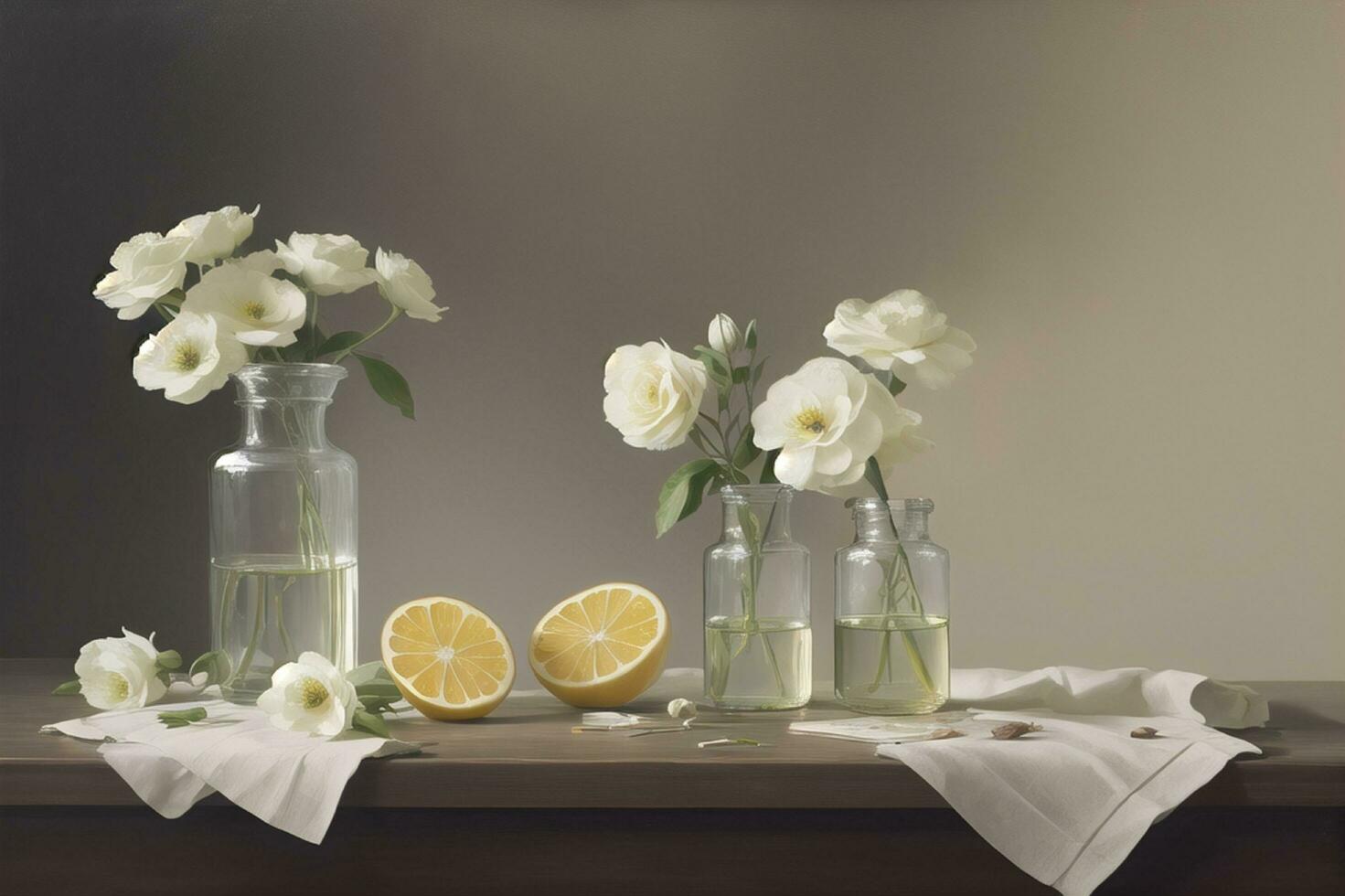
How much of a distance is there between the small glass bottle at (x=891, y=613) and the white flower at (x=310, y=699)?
42 cm

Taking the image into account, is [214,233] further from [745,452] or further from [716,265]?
[716,265]

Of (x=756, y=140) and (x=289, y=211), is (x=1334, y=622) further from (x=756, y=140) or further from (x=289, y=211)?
(x=289, y=211)

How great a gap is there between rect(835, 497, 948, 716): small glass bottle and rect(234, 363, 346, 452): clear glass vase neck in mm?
471

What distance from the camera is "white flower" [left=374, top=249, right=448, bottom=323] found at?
3.75 feet

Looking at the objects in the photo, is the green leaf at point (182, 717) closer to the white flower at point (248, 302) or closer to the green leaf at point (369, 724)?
the green leaf at point (369, 724)

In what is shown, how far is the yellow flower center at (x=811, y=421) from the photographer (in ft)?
3.47

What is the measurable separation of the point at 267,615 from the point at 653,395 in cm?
38

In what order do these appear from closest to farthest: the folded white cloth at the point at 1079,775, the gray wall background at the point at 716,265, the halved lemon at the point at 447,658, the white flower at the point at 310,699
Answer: the folded white cloth at the point at 1079,775 < the white flower at the point at 310,699 < the halved lemon at the point at 447,658 < the gray wall background at the point at 716,265

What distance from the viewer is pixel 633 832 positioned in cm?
96

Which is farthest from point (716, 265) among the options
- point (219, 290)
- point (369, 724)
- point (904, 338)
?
Answer: point (369, 724)

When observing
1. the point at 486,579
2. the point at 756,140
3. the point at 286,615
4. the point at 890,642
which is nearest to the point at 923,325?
the point at 890,642

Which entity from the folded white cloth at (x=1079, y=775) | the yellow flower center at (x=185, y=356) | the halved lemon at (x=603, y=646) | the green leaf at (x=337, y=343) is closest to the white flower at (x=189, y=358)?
the yellow flower center at (x=185, y=356)

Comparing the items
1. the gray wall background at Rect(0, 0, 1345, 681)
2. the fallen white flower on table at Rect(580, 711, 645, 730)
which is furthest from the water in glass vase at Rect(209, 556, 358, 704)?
the gray wall background at Rect(0, 0, 1345, 681)

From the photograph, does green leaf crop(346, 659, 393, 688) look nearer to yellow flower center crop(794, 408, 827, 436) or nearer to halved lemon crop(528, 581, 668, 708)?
halved lemon crop(528, 581, 668, 708)
